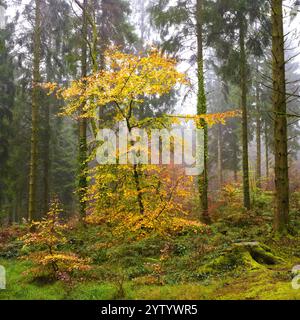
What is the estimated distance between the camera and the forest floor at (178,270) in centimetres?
724

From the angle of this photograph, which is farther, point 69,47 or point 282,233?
point 69,47

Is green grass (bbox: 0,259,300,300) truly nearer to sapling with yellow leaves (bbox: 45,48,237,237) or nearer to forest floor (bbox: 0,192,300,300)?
forest floor (bbox: 0,192,300,300)

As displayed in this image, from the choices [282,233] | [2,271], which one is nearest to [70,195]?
[2,271]

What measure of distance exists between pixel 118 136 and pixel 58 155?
1700cm

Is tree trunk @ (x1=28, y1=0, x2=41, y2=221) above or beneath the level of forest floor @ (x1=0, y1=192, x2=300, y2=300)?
above

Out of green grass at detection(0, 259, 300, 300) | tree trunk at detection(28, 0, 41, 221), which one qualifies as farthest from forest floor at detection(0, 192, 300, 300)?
tree trunk at detection(28, 0, 41, 221)

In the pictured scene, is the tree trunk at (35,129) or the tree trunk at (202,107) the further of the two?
the tree trunk at (202,107)

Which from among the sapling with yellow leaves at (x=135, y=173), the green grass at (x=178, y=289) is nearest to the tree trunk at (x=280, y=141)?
the sapling with yellow leaves at (x=135, y=173)

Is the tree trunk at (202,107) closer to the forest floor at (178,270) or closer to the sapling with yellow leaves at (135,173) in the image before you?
the forest floor at (178,270)

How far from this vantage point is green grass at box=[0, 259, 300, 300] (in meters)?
6.57

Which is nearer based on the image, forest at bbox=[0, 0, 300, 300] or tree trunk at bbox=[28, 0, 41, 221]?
forest at bbox=[0, 0, 300, 300]
